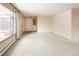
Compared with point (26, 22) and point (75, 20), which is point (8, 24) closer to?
point (75, 20)

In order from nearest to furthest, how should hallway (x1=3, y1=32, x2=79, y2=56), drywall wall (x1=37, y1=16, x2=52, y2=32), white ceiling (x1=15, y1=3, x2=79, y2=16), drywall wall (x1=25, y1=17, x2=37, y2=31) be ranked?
hallway (x1=3, y1=32, x2=79, y2=56)
white ceiling (x1=15, y1=3, x2=79, y2=16)
drywall wall (x1=37, y1=16, x2=52, y2=32)
drywall wall (x1=25, y1=17, x2=37, y2=31)

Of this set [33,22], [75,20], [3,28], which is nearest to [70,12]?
[75,20]

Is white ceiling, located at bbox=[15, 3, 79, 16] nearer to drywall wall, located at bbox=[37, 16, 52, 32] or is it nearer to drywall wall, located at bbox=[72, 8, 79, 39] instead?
drywall wall, located at bbox=[72, 8, 79, 39]

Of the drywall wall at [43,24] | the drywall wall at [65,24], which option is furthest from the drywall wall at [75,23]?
the drywall wall at [43,24]

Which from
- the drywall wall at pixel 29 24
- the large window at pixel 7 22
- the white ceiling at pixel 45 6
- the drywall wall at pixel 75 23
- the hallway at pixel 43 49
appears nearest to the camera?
the hallway at pixel 43 49

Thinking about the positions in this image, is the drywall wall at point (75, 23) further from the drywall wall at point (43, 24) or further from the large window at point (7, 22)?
the drywall wall at point (43, 24)

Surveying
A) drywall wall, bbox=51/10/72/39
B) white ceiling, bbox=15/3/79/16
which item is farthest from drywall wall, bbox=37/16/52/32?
white ceiling, bbox=15/3/79/16

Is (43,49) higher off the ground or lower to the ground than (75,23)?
lower

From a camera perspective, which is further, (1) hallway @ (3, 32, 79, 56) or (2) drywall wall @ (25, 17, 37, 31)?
(2) drywall wall @ (25, 17, 37, 31)

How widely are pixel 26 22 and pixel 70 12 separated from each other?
9.45 m

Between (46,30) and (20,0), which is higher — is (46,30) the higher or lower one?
the lower one

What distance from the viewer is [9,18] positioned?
6379 mm

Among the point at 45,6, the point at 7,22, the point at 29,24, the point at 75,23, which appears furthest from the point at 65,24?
the point at 29,24

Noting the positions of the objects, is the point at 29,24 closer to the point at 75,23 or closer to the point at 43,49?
the point at 75,23
